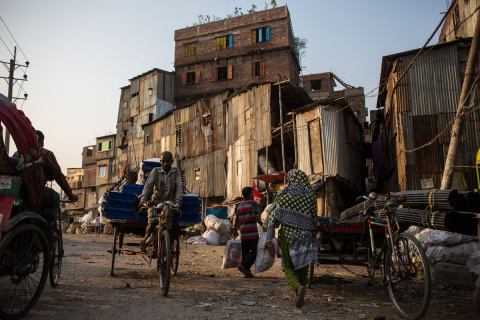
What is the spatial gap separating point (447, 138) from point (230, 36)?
26373 mm

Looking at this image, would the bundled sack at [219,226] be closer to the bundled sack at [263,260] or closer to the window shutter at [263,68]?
the bundled sack at [263,260]

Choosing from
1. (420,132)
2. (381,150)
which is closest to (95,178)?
(381,150)

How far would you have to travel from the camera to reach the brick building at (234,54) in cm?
3434

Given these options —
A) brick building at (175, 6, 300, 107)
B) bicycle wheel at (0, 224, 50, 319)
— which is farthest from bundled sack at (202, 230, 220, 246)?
brick building at (175, 6, 300, 107)

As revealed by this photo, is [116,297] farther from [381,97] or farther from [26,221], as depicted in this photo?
[381,97]

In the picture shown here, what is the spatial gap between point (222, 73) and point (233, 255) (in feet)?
101

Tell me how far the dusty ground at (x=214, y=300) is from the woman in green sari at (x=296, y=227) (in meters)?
0.47

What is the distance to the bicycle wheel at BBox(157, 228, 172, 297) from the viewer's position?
4801 millimetres

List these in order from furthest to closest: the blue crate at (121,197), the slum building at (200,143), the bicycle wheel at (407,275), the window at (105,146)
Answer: the window at (105,146), the slum building at (200,143), the blue crate at (121,197), the bicycle wheel at (407,275)

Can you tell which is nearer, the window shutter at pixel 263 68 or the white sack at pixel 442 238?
the white sack at pixel 442 238

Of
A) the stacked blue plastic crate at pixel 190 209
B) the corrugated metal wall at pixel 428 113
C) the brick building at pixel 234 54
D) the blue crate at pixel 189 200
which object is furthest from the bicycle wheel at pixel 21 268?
the brick building at pixel 234 54

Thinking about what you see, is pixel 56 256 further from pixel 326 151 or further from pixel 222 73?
pixel 222 73

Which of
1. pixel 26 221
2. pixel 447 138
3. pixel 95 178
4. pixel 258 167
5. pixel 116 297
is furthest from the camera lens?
pixel 95 178

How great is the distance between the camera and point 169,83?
127 ft
